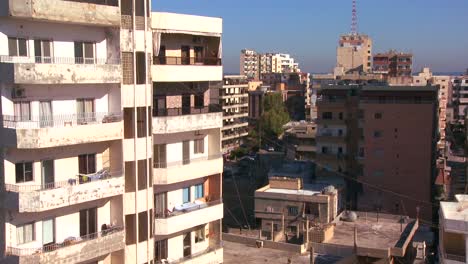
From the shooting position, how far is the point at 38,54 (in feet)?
48.8

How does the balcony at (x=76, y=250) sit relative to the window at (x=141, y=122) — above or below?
below

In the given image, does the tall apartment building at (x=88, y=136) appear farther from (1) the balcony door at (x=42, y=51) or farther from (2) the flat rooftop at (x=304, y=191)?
(2) the flat rooftop at (x=304, y=191)

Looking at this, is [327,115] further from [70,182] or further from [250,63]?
[250,63]

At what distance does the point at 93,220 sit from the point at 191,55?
6.08 m

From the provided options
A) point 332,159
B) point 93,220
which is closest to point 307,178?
point 332,159

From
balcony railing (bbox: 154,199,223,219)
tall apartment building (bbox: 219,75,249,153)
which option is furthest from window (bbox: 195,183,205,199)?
tall apartment building (bbox: 219,75,249,153)

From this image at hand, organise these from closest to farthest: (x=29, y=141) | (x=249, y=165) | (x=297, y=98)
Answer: (x=29, y=141)
(x=249, y=165)
(x=297, y=98)

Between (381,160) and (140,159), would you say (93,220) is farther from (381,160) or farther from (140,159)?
(381,160)

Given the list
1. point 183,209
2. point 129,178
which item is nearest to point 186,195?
point 183,209

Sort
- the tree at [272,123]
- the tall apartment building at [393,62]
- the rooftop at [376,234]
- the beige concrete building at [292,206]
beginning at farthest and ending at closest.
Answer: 1. the tall apartment building at [393,62]
2. the tree at [272,123]
3. the beige concrete building at [292,206]
4. the rooftop at [376,234]

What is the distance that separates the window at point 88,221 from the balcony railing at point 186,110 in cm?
327

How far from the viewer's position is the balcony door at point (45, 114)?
14.9m

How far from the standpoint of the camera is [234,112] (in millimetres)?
85438

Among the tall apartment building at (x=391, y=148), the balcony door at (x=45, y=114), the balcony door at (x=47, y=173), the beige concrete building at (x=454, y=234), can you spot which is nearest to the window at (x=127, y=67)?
the balcony door at (x=45, y=114)
